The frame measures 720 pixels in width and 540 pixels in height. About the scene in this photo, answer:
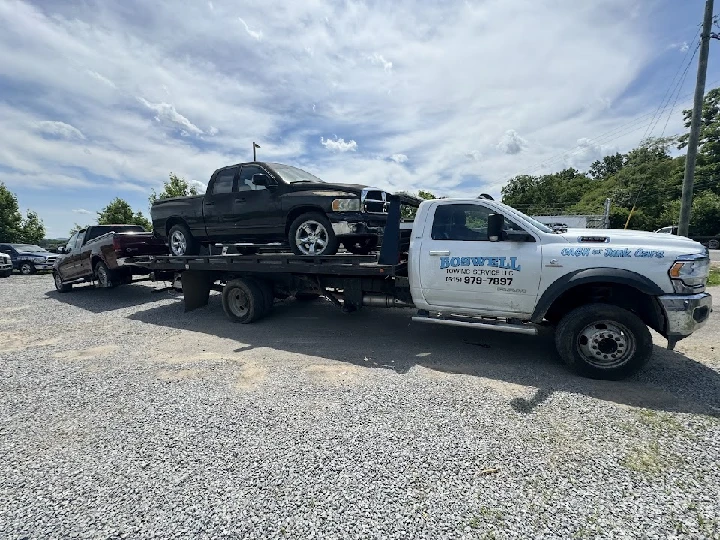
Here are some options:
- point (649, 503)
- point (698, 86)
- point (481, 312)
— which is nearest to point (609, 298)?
point (481, 312)

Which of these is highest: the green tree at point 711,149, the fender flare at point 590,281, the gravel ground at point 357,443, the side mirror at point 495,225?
the green tree at point 711,149

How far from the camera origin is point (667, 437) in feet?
9.29

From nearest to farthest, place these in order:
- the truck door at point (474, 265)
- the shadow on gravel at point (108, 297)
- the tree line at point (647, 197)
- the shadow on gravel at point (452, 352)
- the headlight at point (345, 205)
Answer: the shadow on gravel at point (452, 352), the truck door at point (474, 265), the headlight at point (345, 205), the shadow on gravel at point (108, 297), the tree line at point (647, 197)

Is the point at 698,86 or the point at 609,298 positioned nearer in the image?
the point at 609,298

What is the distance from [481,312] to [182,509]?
354 centimetres

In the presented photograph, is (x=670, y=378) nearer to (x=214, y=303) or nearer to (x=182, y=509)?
(x=182, y=509)

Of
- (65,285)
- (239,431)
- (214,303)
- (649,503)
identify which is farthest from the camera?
(65,285)

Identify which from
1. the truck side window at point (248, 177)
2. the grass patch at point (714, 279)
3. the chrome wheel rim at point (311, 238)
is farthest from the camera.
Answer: the grass patch at point (714, 279)

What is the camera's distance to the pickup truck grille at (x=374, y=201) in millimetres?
5430

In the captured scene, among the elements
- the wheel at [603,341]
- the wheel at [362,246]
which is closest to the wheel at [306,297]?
the wheel at [362,246]

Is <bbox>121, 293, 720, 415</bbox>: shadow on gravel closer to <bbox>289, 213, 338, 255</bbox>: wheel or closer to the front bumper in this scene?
the front bumper

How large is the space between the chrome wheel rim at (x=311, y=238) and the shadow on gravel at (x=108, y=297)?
5.46 metres

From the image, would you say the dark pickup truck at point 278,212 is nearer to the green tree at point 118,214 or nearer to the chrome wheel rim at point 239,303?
the chrome wheel rim at point 239,303

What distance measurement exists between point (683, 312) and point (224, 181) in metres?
6.74
